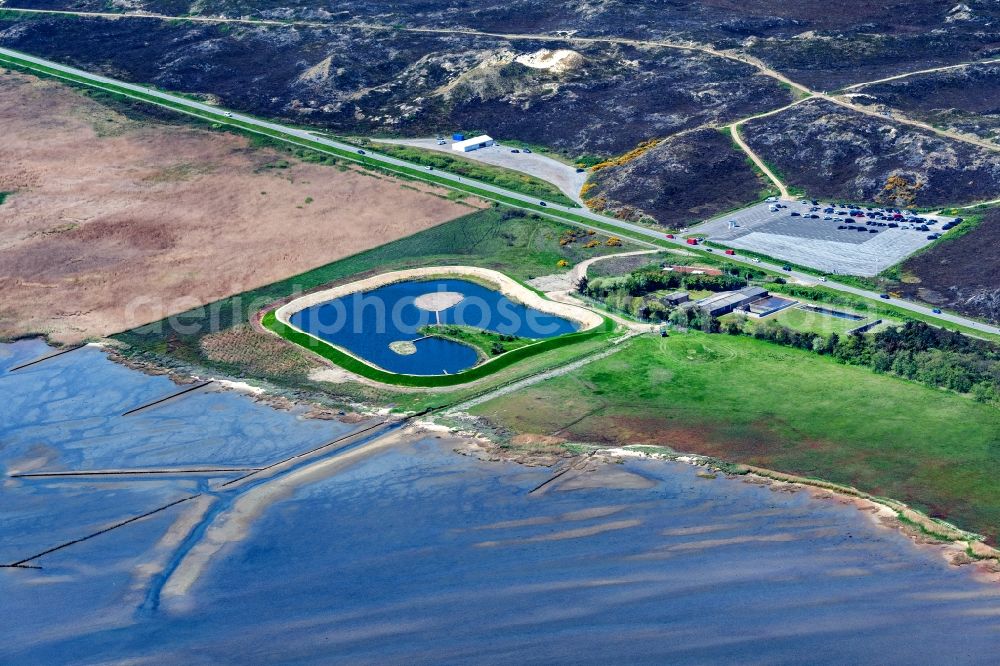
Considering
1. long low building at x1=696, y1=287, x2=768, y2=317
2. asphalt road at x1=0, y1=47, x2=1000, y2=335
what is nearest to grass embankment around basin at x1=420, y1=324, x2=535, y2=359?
long low building at x1=696, y1=287, x2=768, y2=317

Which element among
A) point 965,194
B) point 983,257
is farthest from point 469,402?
point 965,194

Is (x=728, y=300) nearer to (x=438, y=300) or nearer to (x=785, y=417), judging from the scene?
(x=785, y=417)

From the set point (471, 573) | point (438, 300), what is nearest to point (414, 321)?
point (438, 300)

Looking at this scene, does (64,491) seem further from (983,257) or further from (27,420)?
(983,257)

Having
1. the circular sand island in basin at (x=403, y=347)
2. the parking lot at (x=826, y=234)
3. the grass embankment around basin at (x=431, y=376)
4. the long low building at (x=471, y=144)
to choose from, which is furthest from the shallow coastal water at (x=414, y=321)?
the long low building at (x=471, y=144)

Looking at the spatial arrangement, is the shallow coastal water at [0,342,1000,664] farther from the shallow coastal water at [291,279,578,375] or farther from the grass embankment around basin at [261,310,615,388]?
the shallow coastal water at [291,279,578,375]
